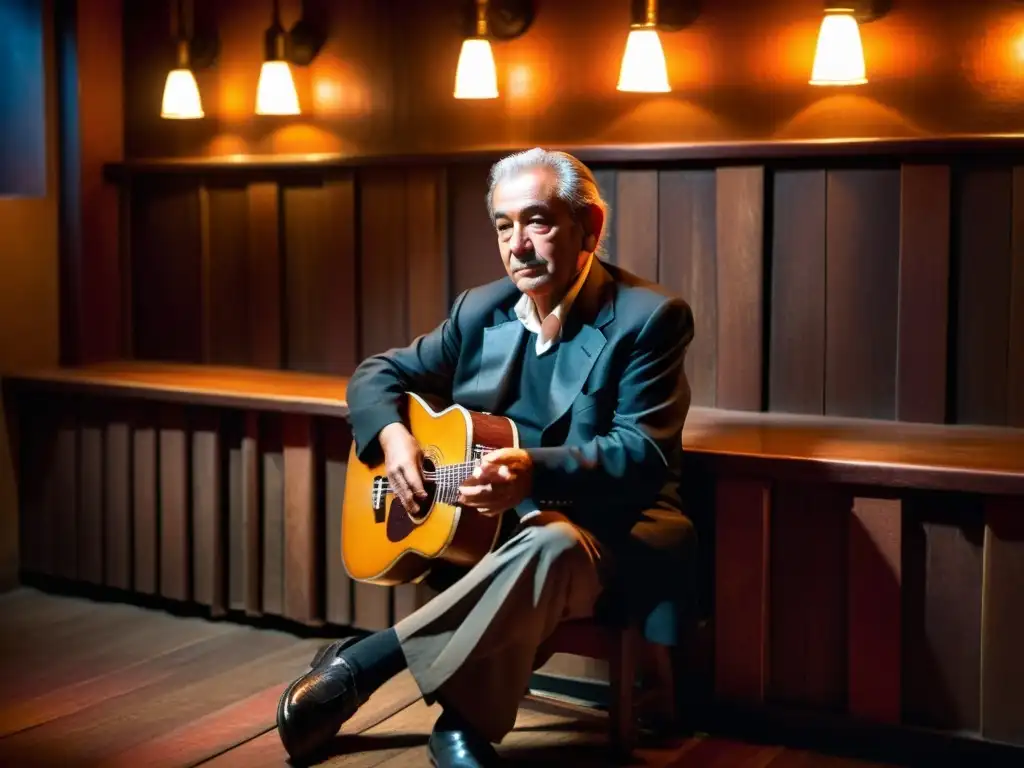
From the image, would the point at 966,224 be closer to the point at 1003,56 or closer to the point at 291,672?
the point at 1003,56

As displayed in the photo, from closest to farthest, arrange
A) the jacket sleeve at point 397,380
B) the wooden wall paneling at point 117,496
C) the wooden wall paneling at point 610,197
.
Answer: the jacket sleeve at point 397,380, the wooden wall paneling at point 610,197, the wooden wall paneling at point 117,496

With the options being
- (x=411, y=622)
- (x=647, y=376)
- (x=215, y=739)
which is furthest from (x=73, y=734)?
(x=647, y=376)

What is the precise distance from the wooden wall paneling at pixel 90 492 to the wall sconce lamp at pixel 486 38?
1.55 metres

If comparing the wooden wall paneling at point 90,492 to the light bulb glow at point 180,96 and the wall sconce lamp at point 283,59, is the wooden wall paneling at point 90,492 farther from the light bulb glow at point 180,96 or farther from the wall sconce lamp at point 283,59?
the wall sconce lamp at point 283,59

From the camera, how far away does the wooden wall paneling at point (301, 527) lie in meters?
4.09

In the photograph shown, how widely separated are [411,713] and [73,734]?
0.80 m

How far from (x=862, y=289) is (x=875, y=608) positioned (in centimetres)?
88

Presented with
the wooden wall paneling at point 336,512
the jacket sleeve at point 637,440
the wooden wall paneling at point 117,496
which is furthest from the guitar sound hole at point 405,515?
the wooden wall paneling at point 117,496

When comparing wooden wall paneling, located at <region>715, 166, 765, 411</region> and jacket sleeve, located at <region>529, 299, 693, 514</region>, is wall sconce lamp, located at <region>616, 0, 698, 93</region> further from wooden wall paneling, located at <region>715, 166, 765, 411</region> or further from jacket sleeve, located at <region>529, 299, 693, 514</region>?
jacket sleeve, located at <region>529, 299, 693, 514</region>

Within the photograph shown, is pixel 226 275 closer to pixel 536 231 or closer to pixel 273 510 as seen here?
pixel 273 510

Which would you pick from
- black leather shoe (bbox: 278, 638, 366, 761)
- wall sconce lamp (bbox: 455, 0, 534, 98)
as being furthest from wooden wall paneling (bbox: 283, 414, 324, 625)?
wall sconce lamp (bbox: 455, 0, 534, 98)

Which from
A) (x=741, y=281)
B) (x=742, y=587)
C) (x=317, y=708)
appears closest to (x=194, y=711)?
(x=317, y=708)

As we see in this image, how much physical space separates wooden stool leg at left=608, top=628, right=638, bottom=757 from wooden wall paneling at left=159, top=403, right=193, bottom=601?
1741mm

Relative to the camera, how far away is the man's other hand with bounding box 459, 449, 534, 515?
2.94 m
